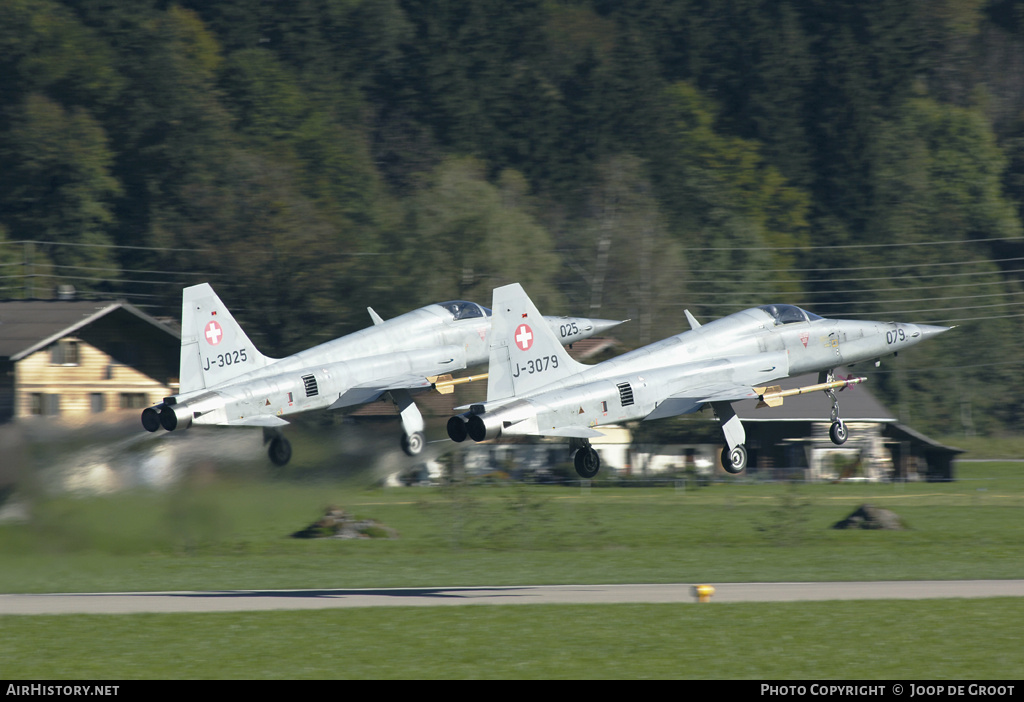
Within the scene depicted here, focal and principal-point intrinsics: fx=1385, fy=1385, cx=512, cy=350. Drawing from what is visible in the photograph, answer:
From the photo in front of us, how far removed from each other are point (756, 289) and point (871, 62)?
47.9 meters

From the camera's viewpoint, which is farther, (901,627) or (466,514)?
(466,514)

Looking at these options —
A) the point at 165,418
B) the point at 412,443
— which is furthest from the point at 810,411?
the point at 165,418

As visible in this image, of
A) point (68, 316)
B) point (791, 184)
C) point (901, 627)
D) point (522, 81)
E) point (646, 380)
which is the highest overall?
point (522, 81)

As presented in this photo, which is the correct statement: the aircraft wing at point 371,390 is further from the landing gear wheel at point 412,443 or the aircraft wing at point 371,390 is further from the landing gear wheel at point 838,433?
the landing gear wheel at point 838,433

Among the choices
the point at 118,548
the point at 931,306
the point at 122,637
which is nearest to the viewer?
the point at 122,637

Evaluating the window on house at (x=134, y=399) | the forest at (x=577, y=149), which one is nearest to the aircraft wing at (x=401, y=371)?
the window on house at (x=134, y=399)

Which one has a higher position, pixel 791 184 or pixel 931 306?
pixel 791 184

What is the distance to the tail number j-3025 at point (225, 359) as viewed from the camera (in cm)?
3650

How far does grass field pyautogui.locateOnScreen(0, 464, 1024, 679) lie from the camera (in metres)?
29.8

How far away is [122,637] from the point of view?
3347 centimetres

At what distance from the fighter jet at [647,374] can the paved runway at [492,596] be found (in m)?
7.86

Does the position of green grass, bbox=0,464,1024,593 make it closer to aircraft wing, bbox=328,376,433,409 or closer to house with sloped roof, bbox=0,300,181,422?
aircraft wing, bbox=328,376,433,409
